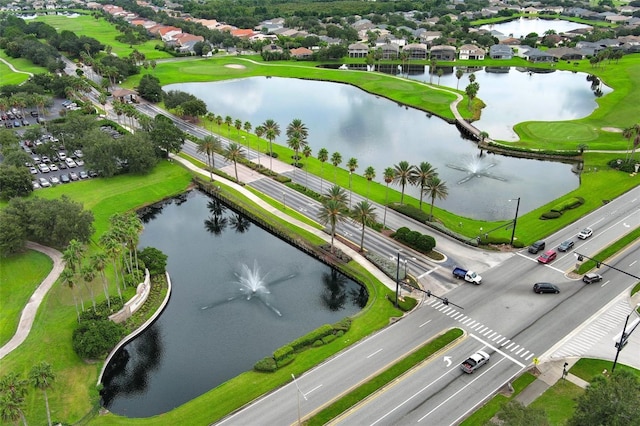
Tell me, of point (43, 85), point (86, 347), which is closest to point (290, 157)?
point (86, 347)

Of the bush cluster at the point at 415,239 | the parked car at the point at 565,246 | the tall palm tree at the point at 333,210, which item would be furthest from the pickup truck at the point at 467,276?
the tall palm tree at the point at 333,210

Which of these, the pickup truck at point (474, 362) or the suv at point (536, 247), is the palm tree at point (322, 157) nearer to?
the suv at point (536, 247)

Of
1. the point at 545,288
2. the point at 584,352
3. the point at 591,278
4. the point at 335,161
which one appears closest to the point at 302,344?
the point at 584,352

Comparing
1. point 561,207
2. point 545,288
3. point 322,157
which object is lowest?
point 545,288

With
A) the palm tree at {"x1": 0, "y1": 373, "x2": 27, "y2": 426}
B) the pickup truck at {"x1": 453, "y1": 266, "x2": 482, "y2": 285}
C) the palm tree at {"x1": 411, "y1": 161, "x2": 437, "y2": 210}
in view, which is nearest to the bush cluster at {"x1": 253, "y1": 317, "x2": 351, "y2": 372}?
the pickup truck at {"x1": 453, "y1": 266, "x2": 482, "y2": 285}

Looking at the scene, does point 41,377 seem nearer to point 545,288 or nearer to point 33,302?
point 33,302

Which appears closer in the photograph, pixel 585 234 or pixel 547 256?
pixel 547 256

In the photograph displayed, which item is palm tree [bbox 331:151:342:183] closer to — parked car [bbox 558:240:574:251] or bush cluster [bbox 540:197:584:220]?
bush cluster [bbox 540:197:584:220]
